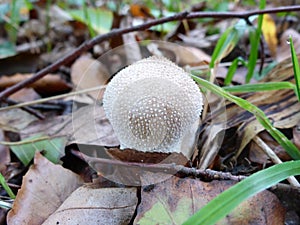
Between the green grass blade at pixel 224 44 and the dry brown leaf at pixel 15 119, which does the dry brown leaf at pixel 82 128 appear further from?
the green grass blade at pixel 224 44

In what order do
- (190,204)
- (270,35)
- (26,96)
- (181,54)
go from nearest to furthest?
(190,204) < (26,96) < (181,54) < (270,35)

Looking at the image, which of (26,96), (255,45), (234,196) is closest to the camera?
(234,196)

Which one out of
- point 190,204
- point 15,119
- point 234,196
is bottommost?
point 15,119

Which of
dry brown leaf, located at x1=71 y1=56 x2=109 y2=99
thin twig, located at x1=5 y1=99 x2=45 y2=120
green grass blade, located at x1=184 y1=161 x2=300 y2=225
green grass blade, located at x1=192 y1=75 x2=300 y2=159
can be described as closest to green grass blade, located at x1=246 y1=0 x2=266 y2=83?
green grass blade, located at x1=192 y1=75 x2=300 y2=159

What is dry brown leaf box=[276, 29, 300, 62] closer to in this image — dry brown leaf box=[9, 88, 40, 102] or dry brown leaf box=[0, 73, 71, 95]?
dry brown leaf box=[0, 73, 71, 95]

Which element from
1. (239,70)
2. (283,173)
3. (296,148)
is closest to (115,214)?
(283,173)

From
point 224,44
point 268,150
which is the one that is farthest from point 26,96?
point 268,150

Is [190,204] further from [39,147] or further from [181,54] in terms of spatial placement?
[181,54]

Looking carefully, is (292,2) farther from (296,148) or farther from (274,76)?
(296,148)
